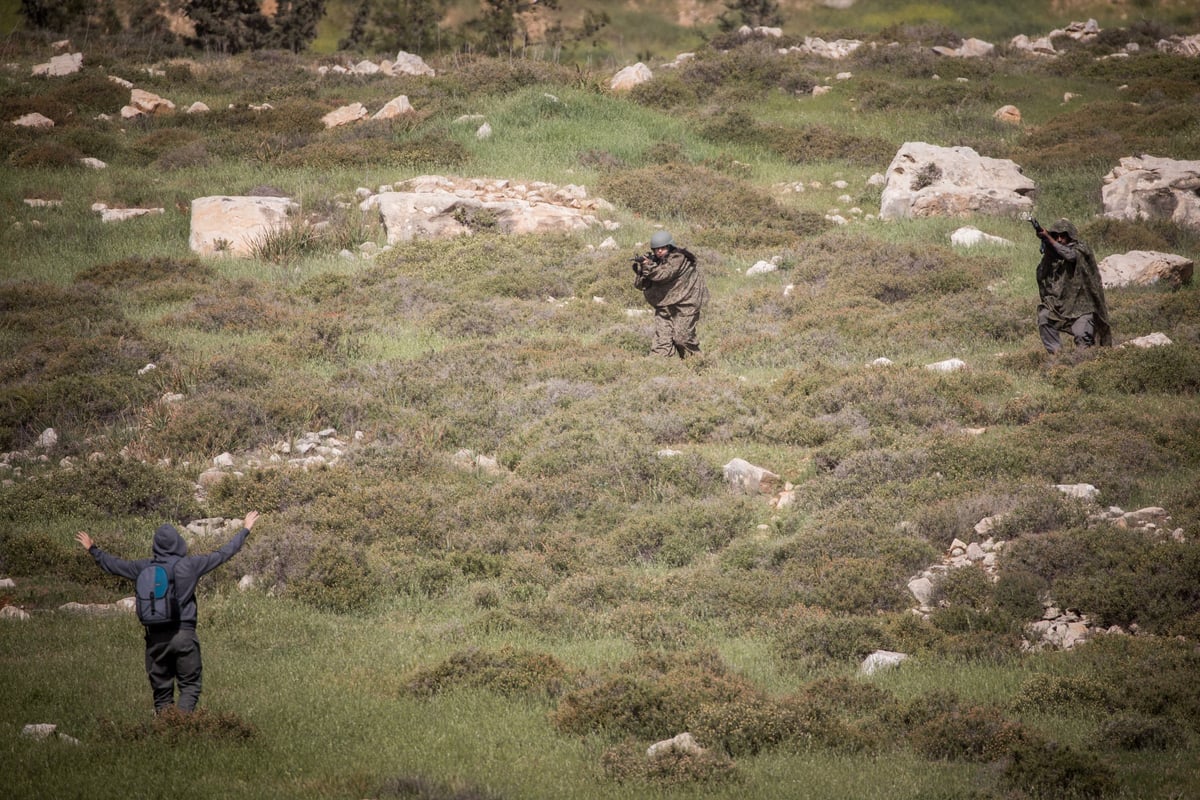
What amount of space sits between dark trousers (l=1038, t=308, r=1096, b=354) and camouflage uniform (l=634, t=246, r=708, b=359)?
4625mm

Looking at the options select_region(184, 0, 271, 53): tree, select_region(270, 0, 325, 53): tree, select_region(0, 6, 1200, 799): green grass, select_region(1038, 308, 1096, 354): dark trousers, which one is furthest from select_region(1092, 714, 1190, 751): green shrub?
select_region(270, 0, 325, 53): tree

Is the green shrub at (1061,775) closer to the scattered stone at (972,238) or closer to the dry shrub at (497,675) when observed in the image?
the dry shrub at (497,675)

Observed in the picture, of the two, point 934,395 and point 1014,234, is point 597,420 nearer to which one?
point 934,395

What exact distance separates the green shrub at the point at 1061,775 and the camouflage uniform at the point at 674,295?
10887mm

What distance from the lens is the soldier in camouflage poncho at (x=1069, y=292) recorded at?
15953 mm

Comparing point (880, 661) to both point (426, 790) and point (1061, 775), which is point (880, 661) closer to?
point (1061, 775)

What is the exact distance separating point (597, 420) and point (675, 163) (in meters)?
14.4

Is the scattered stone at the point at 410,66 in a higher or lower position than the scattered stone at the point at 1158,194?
lower

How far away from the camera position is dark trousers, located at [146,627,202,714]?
24.4 feet

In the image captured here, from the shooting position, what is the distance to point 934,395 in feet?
49.1

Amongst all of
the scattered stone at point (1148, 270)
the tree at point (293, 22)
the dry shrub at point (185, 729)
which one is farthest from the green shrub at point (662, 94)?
the dry shrub at point (185, 729)

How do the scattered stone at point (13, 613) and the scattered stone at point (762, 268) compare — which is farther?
the scattered stone at point (762, 268)

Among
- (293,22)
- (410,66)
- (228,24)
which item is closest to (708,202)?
(410,66)

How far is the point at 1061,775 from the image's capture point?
679 centimetres
